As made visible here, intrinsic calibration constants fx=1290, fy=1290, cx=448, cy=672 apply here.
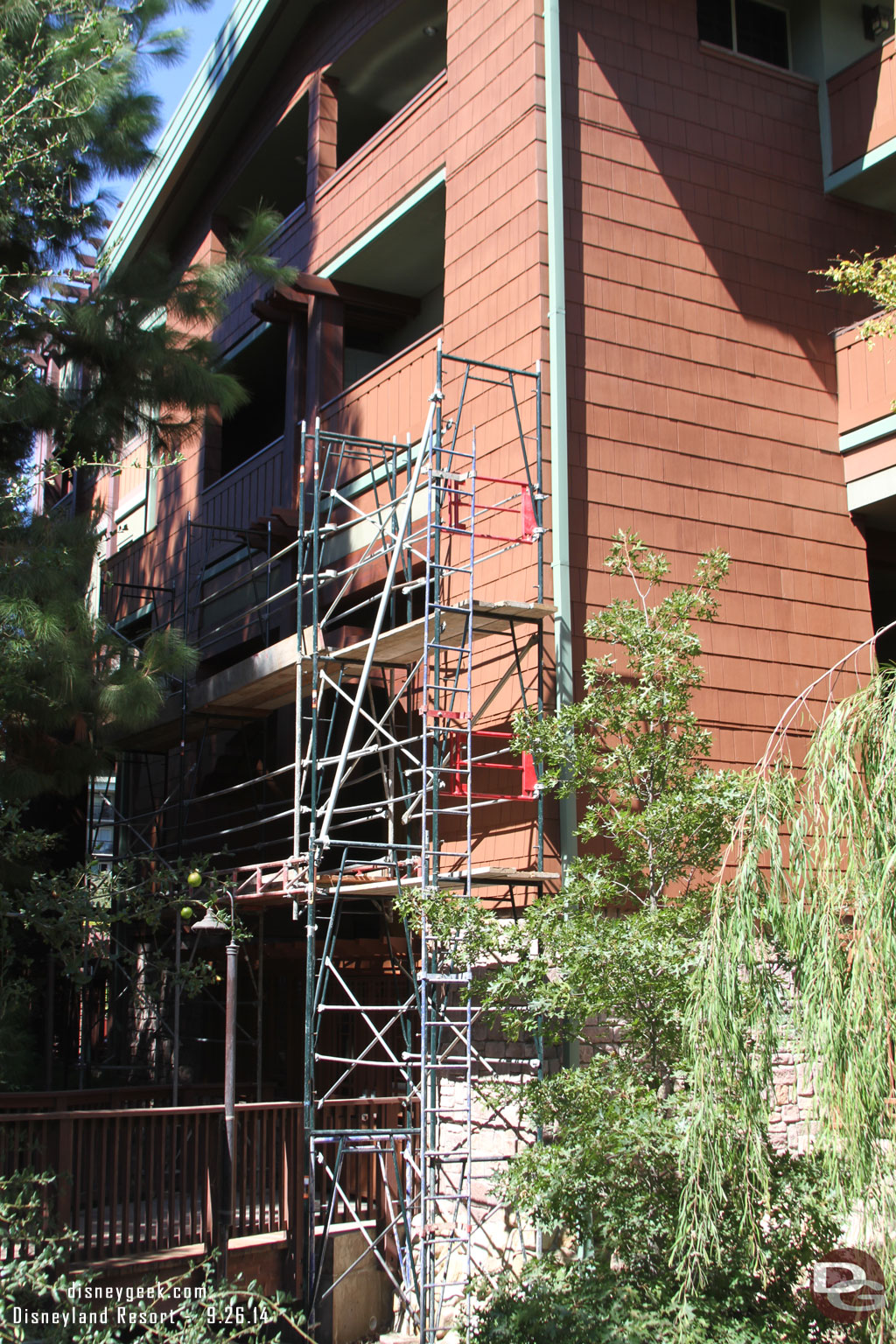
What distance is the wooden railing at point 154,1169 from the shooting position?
8852mm

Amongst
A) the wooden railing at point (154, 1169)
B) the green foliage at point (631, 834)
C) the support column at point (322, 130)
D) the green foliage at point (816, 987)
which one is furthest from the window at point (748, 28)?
the wooden railing at point (154, 1169)

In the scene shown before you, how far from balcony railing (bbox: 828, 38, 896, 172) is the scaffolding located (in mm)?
4729

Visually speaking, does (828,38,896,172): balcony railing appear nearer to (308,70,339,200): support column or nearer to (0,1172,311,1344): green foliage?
(308,70,339,200): support column

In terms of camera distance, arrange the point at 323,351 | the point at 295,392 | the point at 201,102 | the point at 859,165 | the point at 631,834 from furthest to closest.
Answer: the point at 201,102, the point at 295,392, the point at 323,351, the point at 859,165, the point at 631,834

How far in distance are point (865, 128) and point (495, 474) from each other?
5533mm

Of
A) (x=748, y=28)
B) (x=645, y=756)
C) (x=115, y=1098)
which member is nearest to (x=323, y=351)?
(x=748, y=28)

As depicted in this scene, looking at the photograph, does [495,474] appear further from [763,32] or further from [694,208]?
[763,32]

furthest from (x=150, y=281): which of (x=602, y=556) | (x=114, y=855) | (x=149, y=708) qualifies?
(x=114, y=855)

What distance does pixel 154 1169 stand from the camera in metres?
9.47

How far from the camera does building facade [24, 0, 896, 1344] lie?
1047 centimetres

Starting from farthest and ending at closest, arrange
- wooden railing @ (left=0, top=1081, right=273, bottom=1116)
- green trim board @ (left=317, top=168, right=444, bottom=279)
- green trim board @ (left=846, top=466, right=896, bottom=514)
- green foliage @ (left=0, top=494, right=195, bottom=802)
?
green trim board @ (left=317, top=168, right=444, bottom=279) → green trim board @ (left=846, top=466, right=896, bottom=514) → wooden railing @ (left=0, top=1081, right=273, bottom=1116) → green foliage @ (left=0, top=494, right=195, bottom=802)

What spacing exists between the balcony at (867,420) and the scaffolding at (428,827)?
369 centimetres

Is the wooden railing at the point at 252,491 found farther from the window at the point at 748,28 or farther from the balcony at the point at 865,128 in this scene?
the balcony at the point at 865,128

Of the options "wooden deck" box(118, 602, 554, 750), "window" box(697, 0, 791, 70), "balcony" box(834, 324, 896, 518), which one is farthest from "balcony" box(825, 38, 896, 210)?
"wooden deck" box(118, 602, 554, 750)
